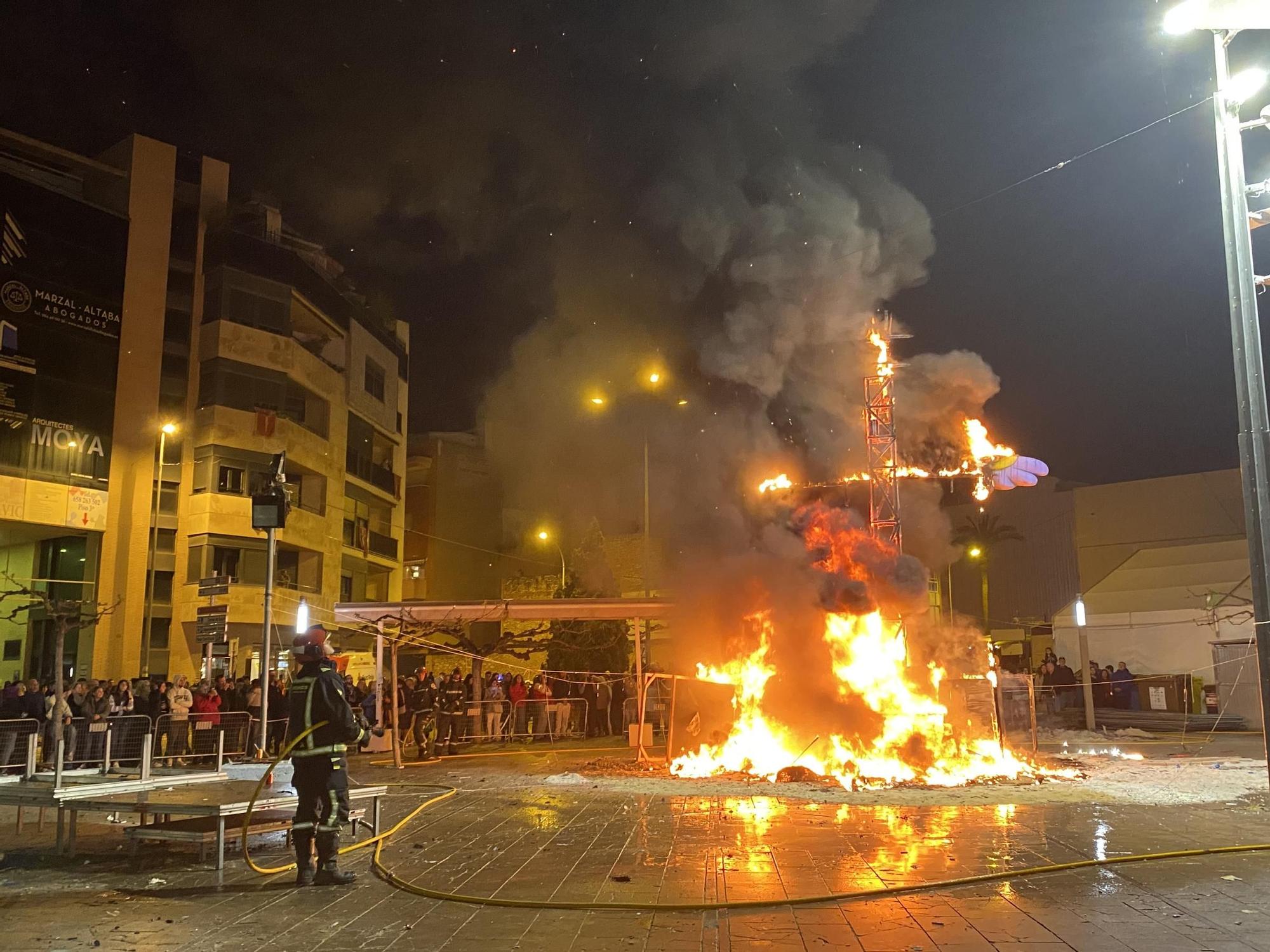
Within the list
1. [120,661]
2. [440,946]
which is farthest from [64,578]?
[440,946]

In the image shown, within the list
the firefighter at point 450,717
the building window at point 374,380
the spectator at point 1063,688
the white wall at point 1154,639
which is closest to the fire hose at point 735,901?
the firefighter at point 450,717

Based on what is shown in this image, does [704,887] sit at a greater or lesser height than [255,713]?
lesser

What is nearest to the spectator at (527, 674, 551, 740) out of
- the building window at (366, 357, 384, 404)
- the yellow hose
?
the yellow hose

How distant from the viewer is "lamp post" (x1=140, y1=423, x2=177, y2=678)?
29516 millimetres

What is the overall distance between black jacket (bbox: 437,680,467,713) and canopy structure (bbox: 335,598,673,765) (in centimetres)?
128

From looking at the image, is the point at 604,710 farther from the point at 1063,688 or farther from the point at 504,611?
the point at 1063,688

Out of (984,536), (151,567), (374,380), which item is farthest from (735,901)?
(984,536)

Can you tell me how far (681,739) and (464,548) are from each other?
104 feet

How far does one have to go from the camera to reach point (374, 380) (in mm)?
42844

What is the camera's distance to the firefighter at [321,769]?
24.2ft

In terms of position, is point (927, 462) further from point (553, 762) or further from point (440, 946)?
point (440, 946)

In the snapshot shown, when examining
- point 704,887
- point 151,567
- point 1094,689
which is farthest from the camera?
point 151,567

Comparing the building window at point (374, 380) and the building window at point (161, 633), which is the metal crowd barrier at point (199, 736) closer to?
the building window at point (161, 633)

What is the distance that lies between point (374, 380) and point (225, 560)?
12179 mm
